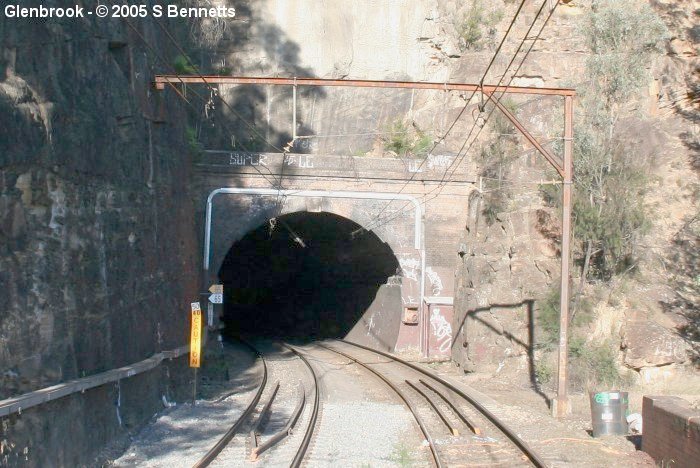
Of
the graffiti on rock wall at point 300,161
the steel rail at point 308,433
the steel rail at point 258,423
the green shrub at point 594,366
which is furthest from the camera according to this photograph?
the graffiti on rock wall at point 300,161

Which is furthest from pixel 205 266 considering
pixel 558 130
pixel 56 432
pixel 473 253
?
pixel 56 432

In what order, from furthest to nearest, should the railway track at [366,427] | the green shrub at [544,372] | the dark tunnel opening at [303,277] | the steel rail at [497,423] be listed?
the dark tunnel opening at [303,277] < the green shrub at [544,372] < the railway track at [366,427] < the steel rail at [497,423]

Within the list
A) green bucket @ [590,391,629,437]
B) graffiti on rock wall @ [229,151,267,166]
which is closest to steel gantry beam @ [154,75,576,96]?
green bucket @ [590,391,629,437]

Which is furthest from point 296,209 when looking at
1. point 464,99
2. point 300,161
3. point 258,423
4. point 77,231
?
point 77,231

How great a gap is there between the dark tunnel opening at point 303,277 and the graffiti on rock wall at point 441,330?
2.73 m

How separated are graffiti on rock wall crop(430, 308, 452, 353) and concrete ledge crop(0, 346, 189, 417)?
1216cm

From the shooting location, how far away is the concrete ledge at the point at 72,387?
309 inches

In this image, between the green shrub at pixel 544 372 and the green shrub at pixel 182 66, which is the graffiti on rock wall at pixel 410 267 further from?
the green shrub at pixel 182 66

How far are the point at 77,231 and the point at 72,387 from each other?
2.19 meters

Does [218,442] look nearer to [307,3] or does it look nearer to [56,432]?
[56,432]

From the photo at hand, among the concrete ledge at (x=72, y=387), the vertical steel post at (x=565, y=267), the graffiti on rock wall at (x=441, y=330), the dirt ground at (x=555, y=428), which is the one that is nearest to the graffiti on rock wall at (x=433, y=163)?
the graffiti on rock wall at (x=441, y=330)

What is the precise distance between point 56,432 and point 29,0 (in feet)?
17.2

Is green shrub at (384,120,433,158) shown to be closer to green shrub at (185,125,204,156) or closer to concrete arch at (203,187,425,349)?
concrete arch at (203,187,425,349)

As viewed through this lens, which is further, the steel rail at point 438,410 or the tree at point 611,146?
the tree at point 611,146
